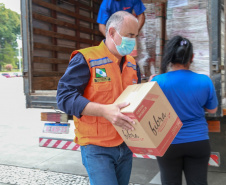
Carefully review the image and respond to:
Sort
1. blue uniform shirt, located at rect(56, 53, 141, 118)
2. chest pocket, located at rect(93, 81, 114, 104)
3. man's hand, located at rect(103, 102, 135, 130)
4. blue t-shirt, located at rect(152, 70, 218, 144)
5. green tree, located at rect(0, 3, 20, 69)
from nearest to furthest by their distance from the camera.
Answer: man's hand, located at rect(103, 102, 135, 130), blue uniform shirt, located at rect(56, 53, 141, 118), chest pocket, located at rect(93, 81, 114, 104), blue t-shirt, located at rect(152, 70, 218, 144), green tree, located at rect(0, 3, 20, 69)

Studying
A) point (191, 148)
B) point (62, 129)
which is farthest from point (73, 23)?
point (191, 148)

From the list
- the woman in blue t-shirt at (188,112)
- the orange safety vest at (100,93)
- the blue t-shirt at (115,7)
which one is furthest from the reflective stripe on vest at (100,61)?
the blue t-shirt at (115,7)

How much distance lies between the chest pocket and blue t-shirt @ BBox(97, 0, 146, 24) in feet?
7.95

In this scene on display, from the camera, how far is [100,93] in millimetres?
1777

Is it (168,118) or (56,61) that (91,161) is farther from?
(56,61)

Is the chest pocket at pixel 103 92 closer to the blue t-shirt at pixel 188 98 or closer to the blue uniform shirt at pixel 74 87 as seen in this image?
the blue uniform shirt at pixel 74 87

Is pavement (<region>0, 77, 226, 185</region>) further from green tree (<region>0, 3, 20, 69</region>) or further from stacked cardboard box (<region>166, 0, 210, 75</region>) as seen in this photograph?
green tree (<region>0, 3, 20, 69</region>)

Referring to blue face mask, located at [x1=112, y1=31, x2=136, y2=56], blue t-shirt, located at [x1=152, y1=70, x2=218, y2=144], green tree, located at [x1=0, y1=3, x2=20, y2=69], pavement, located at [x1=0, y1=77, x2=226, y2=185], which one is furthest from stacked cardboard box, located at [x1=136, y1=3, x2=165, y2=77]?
green tree, located at [x1=0, y1=3, x2=20, y2=69]

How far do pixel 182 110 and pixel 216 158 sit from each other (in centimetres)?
136

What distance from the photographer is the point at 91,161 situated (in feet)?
5.90

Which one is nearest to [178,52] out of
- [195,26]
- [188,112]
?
[188,112]

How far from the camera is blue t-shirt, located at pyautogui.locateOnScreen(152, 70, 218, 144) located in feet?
7.10

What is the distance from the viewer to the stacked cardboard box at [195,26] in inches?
141

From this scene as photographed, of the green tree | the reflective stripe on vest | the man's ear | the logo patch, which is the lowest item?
the logo patch
